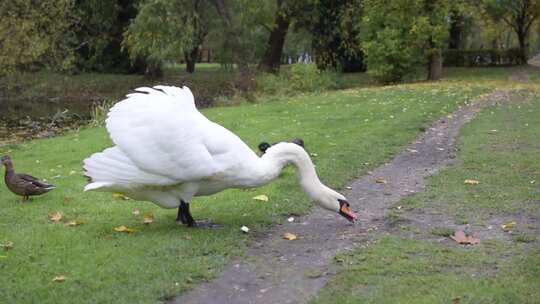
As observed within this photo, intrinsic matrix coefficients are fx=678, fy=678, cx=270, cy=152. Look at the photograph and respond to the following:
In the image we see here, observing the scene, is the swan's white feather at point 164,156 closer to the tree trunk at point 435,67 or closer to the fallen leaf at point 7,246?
the fallen leaf at point 7,246

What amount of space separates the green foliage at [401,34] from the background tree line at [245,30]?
0.05 metres

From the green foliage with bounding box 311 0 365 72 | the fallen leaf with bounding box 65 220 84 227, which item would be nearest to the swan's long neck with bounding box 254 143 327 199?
the fallen leaf with bounding box 65 220 84 227

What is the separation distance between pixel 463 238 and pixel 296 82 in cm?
2286

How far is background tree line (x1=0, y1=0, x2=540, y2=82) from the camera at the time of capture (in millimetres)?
29188

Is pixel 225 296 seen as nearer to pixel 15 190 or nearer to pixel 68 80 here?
pixel 15 190

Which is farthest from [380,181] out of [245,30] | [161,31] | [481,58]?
[481,58]

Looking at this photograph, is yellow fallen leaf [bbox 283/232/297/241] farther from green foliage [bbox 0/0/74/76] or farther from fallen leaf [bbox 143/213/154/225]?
green foliage [bbox 0/0/74/76]

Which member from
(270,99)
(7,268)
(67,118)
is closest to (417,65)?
(270,99)

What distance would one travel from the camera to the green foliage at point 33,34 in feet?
82.6

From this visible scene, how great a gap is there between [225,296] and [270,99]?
70.7 feet

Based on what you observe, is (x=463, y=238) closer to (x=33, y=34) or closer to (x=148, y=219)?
(x=148, y=219)

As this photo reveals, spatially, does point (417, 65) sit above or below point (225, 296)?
above

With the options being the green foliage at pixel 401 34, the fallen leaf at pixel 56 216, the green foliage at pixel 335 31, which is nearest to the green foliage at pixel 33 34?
the green foliage at pixel 335 31

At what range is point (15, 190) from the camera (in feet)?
30.1
